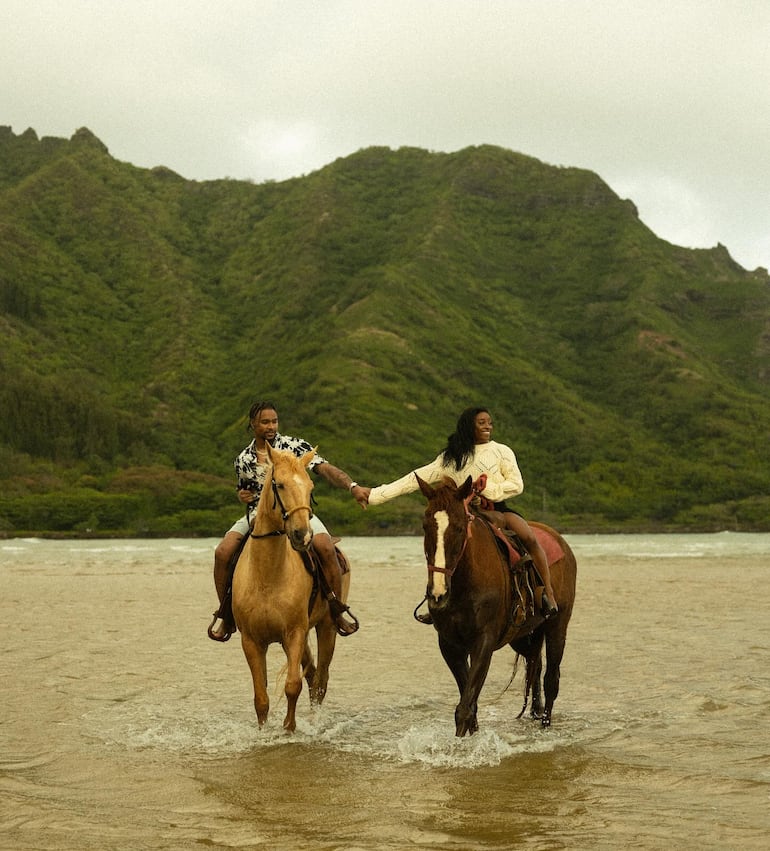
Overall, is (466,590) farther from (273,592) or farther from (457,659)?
(273,592)

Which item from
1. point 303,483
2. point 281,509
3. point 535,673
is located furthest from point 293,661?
point 535,673

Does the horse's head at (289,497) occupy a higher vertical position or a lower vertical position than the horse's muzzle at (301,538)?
higher

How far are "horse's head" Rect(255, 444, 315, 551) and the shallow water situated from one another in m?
1.84

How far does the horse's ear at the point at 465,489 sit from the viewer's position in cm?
853

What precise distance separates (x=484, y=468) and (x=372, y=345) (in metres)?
131

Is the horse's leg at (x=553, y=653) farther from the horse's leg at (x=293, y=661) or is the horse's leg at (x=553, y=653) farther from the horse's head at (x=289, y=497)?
the horse's head at (x=289, y=497)

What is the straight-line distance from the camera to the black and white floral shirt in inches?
382

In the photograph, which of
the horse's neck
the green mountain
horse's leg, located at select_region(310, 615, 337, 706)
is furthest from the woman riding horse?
the green mountain

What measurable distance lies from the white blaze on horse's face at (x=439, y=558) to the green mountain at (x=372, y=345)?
9361 centimetres

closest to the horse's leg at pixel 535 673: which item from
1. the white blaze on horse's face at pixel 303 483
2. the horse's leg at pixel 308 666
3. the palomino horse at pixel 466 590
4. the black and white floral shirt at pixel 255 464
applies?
the palomino horse at pixel 466 590

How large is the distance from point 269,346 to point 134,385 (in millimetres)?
20398

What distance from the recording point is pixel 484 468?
945 cm

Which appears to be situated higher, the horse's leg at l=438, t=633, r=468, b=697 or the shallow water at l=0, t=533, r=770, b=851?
the horse's leg at l=438, t=633, r=468, b=697

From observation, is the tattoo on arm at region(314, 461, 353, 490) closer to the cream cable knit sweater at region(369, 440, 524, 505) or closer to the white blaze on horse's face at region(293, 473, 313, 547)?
the cream cable knit sweater at region(369, 440, 524, 505)
